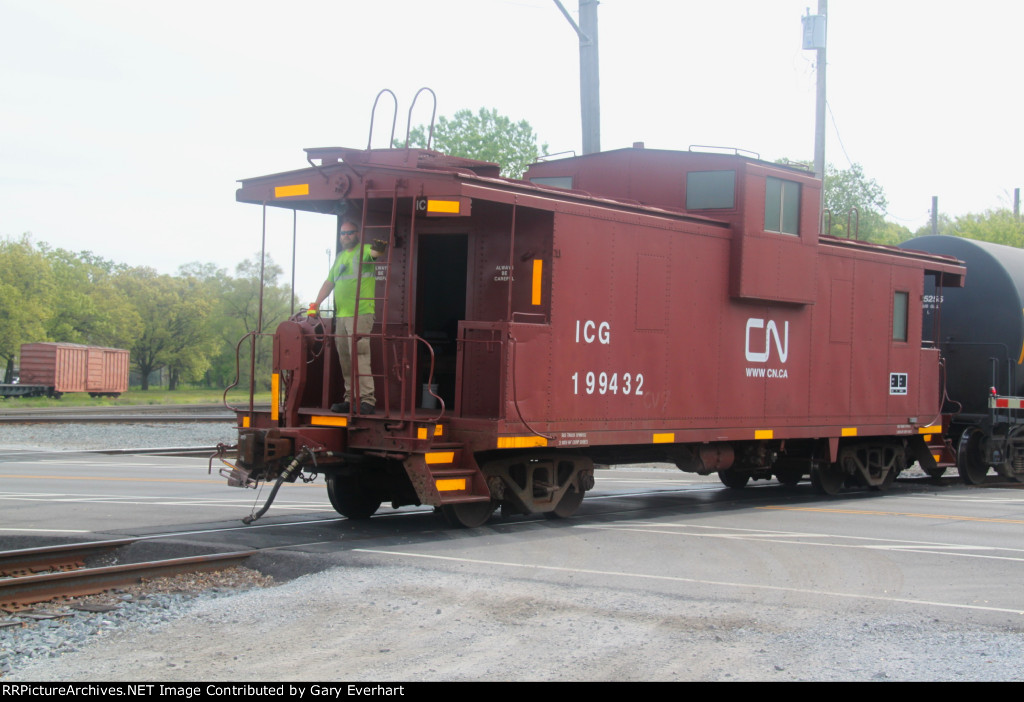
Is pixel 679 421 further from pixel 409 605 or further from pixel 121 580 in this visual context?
pixel 121 580

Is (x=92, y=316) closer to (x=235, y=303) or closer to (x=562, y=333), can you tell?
(x=235, y=303)

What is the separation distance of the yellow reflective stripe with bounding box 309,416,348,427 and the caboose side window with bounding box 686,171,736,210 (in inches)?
211

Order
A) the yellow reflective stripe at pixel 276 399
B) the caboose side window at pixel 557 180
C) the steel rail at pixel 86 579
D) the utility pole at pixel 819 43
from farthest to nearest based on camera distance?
the utility pole at pixel 819 43, the caboose side window at pixel 557 180, the yellow reflective stripe at pixel 276 399, the steel rail at pixel 86 579

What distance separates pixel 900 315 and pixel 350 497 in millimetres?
8954

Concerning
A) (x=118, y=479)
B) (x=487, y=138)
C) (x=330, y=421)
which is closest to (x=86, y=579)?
(x=330, y=421)

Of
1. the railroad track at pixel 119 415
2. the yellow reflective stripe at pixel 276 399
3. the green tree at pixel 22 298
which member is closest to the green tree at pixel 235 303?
the green tree at pixel 22 298

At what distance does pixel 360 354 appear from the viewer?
9.78 metres

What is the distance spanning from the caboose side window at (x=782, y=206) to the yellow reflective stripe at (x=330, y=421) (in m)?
5.97

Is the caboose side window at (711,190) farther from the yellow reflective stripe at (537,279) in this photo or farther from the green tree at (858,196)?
the green tree at (858,196)

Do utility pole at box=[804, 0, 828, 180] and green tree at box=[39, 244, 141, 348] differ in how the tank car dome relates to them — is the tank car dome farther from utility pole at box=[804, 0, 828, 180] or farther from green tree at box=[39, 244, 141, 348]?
green tree at box=[39, 244, 141, 348]

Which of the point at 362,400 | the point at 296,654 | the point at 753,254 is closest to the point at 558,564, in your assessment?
the point at 362,400

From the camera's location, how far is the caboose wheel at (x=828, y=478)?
14375 millimetres

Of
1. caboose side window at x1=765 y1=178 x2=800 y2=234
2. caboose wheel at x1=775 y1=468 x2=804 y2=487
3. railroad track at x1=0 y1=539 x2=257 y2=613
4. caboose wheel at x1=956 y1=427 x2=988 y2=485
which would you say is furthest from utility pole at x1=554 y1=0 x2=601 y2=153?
railroad track at x1=0 y1=539 x2=257 y2=613

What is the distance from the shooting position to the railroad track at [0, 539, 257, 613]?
694cm
